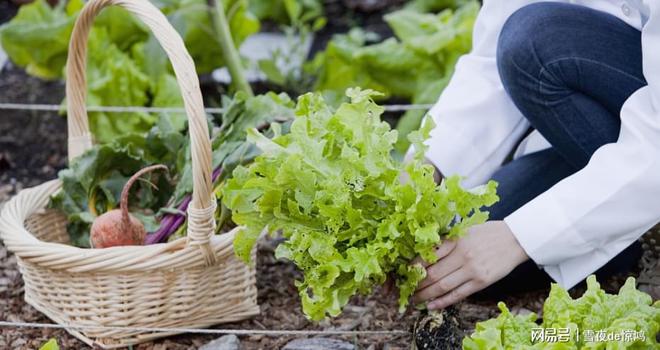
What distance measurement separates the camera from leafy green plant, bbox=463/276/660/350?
1.74 meters

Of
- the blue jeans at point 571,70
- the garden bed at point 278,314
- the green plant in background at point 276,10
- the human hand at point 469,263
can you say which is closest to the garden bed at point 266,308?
the garden bed at point 278,314

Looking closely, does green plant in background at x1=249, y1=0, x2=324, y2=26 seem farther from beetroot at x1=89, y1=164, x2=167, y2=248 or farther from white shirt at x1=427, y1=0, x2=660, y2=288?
white shirt at x1=427, y1=0, x2=660, y2=288

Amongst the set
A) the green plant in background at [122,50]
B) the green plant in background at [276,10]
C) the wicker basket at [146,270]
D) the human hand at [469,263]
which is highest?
the human hand at [469,263]

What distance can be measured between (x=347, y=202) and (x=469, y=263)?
0.30m

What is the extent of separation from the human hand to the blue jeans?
376 millimetres

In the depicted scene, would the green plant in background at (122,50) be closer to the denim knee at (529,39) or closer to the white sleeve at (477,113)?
the white sleeve at (477,113)

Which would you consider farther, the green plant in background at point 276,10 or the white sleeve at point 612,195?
the green plant in background at point 276,10

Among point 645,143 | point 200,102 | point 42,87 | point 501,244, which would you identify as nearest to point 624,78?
point 645,143

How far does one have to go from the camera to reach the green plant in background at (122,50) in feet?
10.9

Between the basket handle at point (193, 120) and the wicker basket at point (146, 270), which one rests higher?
the basket handle at point (193, 120)

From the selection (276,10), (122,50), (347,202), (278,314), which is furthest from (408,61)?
(347,202)

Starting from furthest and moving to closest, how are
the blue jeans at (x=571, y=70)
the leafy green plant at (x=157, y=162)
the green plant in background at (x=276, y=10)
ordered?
1. the green plant in background at (x=276, y=10)
2. the leafy green plant at (x=157, y=162)
3. the blue jeans at (x=571, y=70)

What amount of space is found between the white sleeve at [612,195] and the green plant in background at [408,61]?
3.94 feet

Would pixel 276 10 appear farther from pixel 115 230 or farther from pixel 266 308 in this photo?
pixel 115 230
